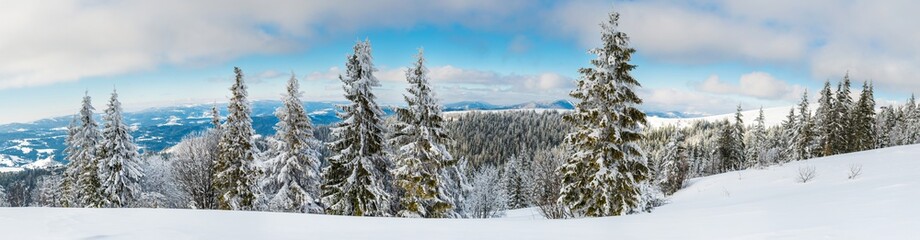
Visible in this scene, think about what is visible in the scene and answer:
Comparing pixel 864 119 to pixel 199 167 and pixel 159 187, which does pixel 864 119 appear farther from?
pixel 159 187

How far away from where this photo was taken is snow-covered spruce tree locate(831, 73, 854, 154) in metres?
46.0

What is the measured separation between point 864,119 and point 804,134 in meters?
5.71

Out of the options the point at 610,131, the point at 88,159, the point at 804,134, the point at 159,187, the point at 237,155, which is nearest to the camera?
the point at 610,131

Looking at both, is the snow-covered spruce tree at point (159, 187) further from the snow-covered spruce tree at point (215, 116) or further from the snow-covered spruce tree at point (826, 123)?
the snow-covered spruce tree at point (826, 123)

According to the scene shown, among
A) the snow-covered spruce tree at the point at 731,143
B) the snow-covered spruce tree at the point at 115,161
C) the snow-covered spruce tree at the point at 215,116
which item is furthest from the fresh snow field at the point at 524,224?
the snow-covered spruce tree at the point at 731,143

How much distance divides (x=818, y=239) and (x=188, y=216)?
8725 mm

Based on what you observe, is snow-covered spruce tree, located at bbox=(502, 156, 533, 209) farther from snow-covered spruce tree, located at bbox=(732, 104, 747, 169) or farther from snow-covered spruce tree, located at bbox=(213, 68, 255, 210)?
snow-covered spruce tree, located at bbox=(213, 68, 255, 210)

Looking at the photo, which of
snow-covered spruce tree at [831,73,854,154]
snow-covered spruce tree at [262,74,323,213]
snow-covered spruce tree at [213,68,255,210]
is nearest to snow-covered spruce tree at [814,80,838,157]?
snow-covered spruce tree at [831,73,854,154]

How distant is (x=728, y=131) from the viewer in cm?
6034

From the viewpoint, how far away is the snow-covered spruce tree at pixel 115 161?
84.5 ft

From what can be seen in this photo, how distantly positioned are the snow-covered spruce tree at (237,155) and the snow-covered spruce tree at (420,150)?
9.41 metres

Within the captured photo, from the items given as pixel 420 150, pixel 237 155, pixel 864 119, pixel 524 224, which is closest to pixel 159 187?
pixel 237 155

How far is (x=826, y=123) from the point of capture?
47.0 m

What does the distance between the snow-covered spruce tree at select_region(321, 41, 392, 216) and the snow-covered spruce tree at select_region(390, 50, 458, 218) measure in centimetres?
100
